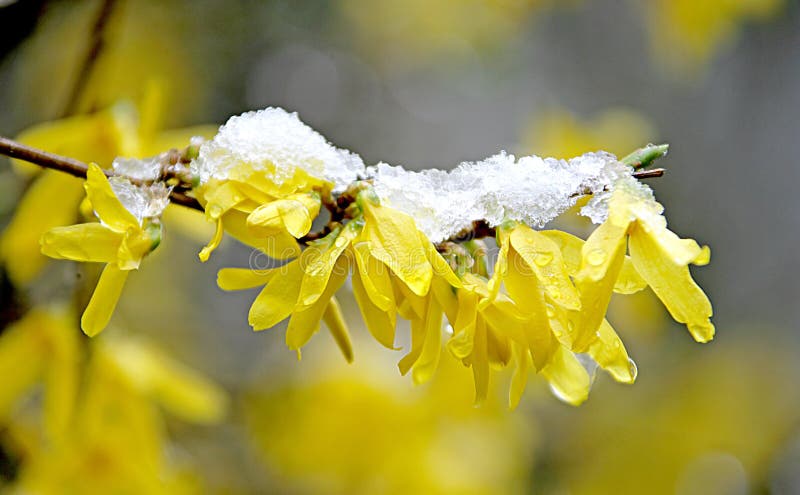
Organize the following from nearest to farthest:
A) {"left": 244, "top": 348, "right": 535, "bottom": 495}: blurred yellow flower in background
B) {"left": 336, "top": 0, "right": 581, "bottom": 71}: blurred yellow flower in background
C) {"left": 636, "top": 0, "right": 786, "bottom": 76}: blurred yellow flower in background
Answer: {"left": 244, "top": 348, "right": 535, "bottom": 495}: blurred yellow flower in background, {"left": 636, "top": 0, "right": 786, "bottom": 76}: blurred yellow flower in background, {"left": 336, "top": 0, "right": 581, "bottom": 71}: blurred yellow flower in background

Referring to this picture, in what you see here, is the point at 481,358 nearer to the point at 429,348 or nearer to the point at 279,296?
the point at 429,348

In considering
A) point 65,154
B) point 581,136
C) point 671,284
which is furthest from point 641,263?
point 581,136

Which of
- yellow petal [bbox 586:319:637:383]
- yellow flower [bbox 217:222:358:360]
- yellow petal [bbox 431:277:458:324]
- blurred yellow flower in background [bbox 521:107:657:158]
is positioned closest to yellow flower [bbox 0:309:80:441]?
yellow flower [bbox 217:222:358:360]

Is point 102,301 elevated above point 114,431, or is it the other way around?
point 102,301

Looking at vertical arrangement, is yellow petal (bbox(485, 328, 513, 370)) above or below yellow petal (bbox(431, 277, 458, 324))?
below

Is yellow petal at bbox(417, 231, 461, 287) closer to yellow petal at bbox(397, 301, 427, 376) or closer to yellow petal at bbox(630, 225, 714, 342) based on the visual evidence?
yellow petal at bbox(397, 301, 427, 376)

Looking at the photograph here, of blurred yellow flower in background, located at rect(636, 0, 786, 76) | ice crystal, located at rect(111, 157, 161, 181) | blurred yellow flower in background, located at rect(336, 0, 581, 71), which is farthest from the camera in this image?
blurred yellow flower in background, located at rect(336, 0, 581, 71)
